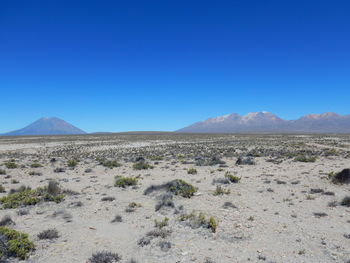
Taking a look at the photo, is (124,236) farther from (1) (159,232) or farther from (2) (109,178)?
(2) (109,178)

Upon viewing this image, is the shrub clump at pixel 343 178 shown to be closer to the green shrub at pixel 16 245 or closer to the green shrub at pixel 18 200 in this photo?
the green shrub at pixel 16 245

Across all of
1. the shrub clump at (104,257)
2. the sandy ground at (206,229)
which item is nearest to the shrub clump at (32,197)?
the sandy ground at (206,229)

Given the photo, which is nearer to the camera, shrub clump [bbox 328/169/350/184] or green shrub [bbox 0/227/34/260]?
green shrub [bbox 0/227/34/260]

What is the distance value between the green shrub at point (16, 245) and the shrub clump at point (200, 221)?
4.68 metres

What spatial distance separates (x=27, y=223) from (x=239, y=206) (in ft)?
26.5

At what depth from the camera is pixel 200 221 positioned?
8.30m

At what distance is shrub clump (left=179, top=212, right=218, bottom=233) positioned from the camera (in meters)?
7.98

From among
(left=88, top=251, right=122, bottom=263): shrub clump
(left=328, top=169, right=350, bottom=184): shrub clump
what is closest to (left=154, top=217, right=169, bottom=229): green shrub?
(left=88, top=251, right=122, bottom=263): shrub clump

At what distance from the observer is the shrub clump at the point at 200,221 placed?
7.98 metres

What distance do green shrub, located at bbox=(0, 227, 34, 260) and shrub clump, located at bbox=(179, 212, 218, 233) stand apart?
15.4ft

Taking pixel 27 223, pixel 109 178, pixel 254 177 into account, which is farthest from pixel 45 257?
pixel 254 177

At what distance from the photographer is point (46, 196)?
11180 mm

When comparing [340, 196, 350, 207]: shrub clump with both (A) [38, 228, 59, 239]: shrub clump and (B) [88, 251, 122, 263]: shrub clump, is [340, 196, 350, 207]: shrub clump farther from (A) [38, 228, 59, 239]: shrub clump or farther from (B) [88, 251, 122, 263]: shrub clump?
(A) [38, 228, 59, 239]: shrub clump

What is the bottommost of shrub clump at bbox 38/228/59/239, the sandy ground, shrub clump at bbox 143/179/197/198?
the sandy ground
